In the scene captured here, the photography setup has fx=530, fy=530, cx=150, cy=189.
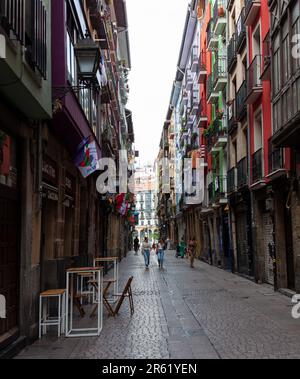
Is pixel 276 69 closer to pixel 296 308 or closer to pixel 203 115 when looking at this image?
pixel 296 308

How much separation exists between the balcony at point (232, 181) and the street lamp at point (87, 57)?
1455 centimetres

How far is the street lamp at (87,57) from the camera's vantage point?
402 inches

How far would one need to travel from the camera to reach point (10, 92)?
7.41 m

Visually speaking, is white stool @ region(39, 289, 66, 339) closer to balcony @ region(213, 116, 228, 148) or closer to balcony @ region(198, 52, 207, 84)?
balcony @ region(213, 116, 228, 148)

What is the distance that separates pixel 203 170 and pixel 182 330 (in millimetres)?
26981

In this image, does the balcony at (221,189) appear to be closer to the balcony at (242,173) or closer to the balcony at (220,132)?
the balcony at (220,132)

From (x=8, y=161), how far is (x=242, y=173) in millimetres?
15673

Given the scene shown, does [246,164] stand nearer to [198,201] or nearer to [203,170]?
[203,170]

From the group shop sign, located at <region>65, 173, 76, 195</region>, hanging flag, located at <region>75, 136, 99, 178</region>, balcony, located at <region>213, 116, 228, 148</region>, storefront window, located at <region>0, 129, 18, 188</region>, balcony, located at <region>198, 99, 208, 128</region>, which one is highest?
balcony, located at <region>198, 99, 208, 128</region>

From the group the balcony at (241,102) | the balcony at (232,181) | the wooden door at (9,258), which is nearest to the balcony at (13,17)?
the wooden door at (9,258)

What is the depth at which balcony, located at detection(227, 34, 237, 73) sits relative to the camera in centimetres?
2402

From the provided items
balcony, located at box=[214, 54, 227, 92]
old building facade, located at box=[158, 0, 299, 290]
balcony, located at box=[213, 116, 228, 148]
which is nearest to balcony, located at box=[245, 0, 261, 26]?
old building facade, located at box=[158, 0, 299, 290]

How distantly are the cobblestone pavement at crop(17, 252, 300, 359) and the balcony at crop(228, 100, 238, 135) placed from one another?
32.6ft

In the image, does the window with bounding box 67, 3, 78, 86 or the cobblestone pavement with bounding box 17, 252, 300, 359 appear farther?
the window with bounding box 67, 3, 78, 86
